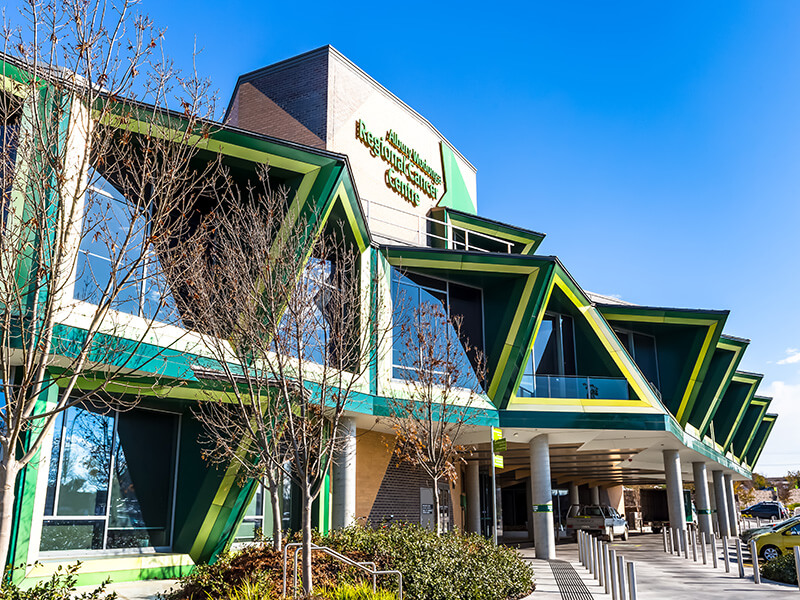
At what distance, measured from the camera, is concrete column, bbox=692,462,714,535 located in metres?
33.0

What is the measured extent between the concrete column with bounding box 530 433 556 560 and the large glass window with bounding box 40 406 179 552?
1232 cm

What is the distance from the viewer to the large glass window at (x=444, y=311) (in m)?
20.3

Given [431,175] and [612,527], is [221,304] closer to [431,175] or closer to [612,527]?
[431,175]

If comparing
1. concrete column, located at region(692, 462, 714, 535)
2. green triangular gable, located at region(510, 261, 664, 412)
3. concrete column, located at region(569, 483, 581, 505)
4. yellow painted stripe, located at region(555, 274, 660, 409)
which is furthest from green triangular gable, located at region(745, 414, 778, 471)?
yellow painted stripe, located at region(555, 274, 660, 409)

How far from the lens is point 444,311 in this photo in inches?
896

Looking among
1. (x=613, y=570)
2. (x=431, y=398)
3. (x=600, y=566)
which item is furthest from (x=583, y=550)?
(x=613, y=570)

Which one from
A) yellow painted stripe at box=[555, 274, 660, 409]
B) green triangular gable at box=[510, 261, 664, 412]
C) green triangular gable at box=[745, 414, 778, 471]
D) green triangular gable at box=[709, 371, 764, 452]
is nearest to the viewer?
green triangular gable at box=[510, 261, 664, 412]

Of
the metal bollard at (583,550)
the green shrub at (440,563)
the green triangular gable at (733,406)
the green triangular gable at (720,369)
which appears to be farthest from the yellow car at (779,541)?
the green triangular gable at (733,406)

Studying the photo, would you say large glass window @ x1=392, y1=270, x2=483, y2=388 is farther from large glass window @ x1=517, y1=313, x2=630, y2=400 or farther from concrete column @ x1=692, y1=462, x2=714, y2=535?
concrete column @ x1=692, y1=462, x2=714, y2=535

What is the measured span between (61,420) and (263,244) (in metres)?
5.96

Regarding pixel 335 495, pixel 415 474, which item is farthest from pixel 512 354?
pixel 335 495

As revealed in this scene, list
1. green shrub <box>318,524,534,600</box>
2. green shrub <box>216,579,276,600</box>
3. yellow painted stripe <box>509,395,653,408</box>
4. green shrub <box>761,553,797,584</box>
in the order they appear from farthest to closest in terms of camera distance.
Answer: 1. yellow painted stripe <box>509,395,653,408</box>
2. green shrub <box>761,553,797,584</box>
3. green shrub <box>318,524,534,600</box>
4. green shrub <box>216,579,276,600</box>

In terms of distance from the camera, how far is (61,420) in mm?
13945

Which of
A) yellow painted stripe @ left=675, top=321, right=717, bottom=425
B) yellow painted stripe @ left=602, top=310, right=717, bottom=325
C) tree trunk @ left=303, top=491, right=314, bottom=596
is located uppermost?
yellow painted stripe @ left=602, top=310, right=717, bottom=325
